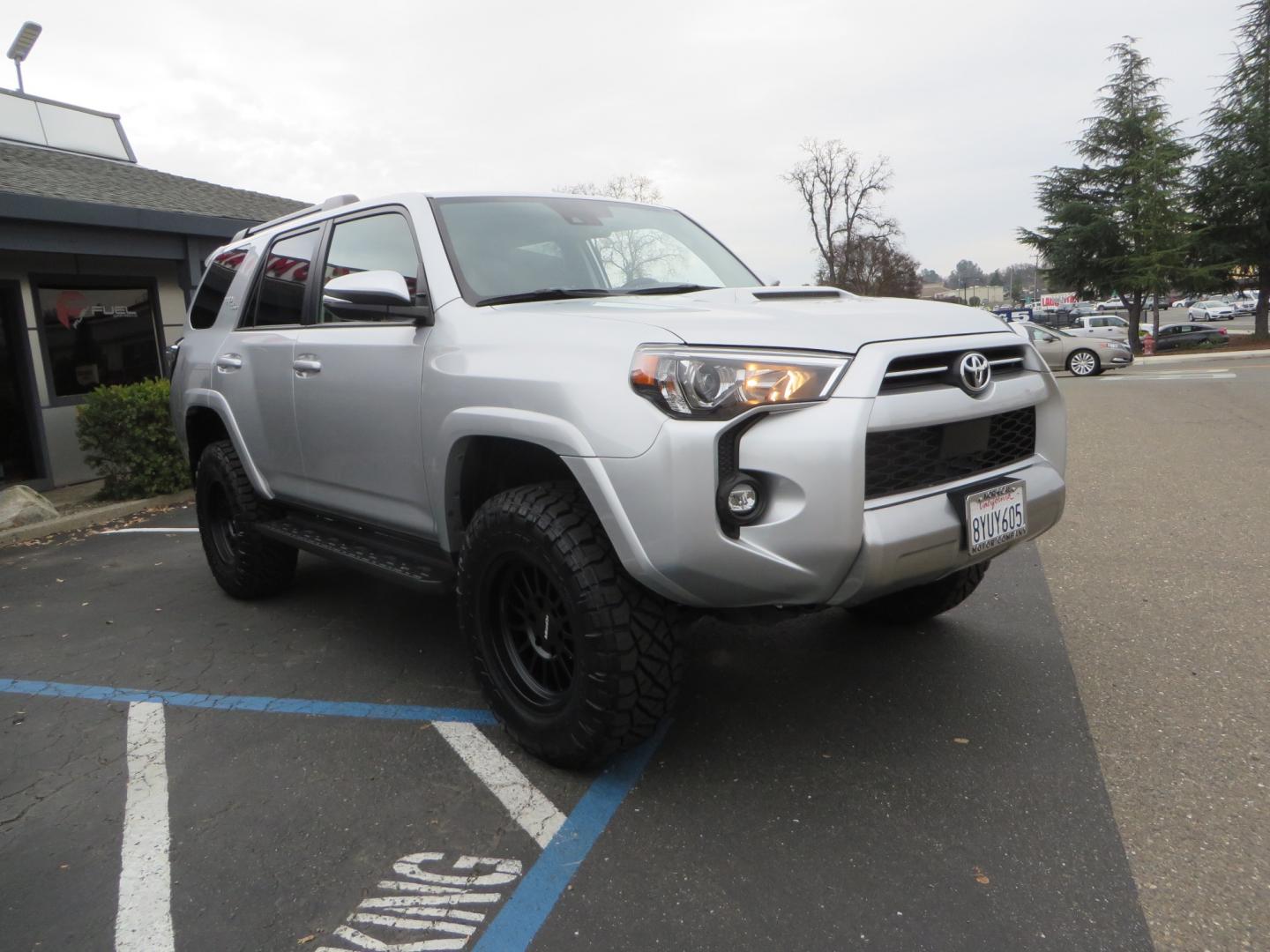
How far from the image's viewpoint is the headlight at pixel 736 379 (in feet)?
8.00

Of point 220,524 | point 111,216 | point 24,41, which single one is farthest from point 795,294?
point 24,41

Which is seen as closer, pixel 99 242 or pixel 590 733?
pixel 590 733

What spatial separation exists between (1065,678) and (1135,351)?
34.4 meters

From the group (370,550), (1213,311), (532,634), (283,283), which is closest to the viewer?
(532,634)

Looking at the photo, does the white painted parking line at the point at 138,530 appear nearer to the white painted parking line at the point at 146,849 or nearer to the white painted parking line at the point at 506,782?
the white painted parking line at the point at 146,849

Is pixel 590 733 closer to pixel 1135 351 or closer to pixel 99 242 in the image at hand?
pixel 99 242

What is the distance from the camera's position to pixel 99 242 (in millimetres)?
9656

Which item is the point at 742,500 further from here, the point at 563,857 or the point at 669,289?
the point at 669,289

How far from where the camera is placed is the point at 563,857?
250 centimetres

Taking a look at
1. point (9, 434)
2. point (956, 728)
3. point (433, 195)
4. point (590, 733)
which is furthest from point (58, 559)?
point (956, 728)

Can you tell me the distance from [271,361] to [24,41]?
1603 centimetres

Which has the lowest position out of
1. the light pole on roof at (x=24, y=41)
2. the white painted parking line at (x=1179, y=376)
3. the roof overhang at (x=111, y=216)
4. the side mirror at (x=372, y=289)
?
the white painted parking line at (x=1179, y=376)

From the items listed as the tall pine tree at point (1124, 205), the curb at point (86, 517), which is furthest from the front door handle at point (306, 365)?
the tall pine tree at point (1124, 205)

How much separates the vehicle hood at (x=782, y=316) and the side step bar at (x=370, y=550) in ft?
3.40
